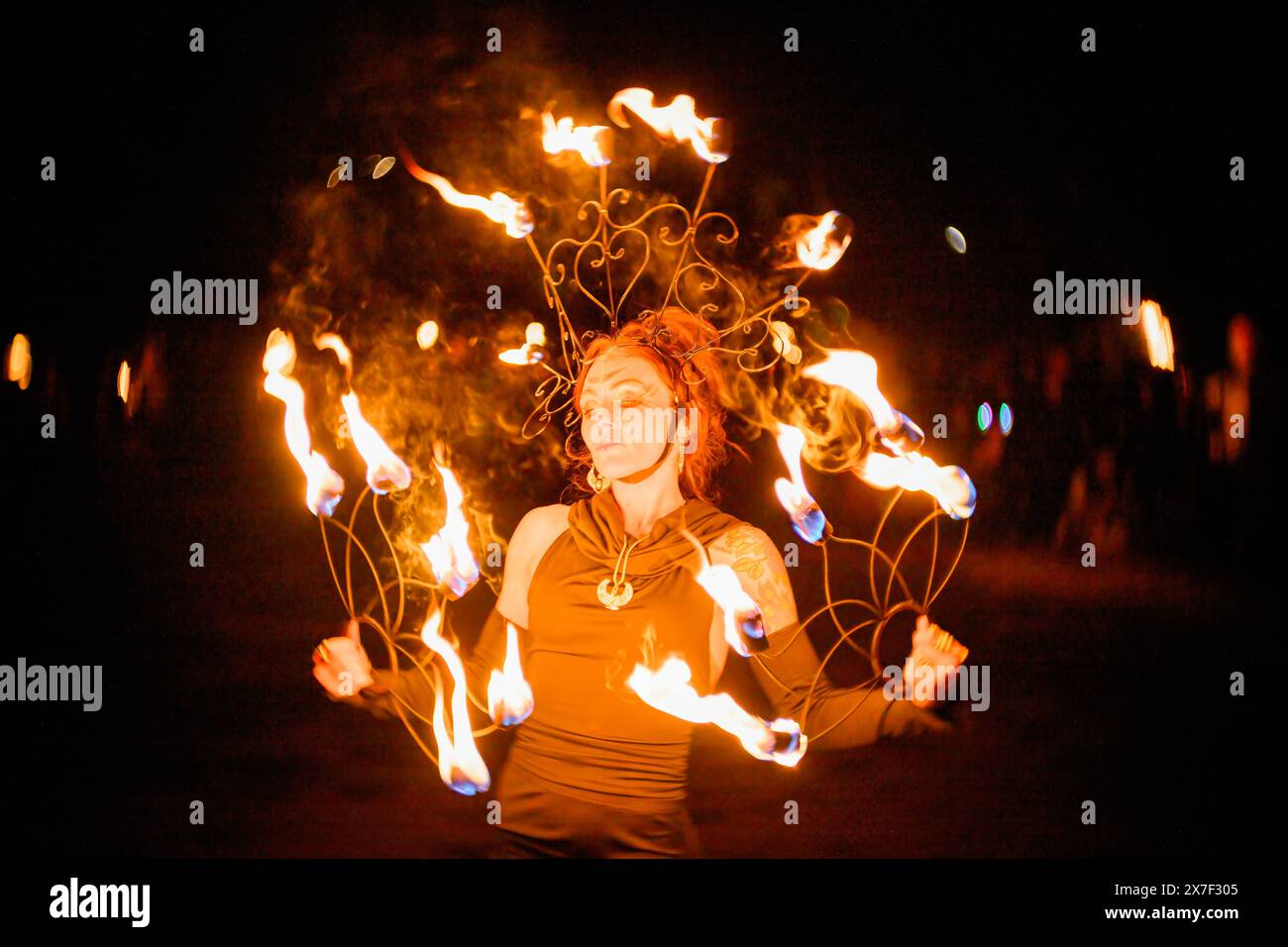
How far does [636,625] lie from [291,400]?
3.79 feet

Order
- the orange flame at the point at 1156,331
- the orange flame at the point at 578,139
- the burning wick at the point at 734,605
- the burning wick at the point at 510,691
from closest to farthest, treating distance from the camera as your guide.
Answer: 1. the burning wick at the point at 734,605
2. the burning wick at the point at 510,691
3. the orange flame at the point at 578,139
4. the orange flame at the point at 1156,331

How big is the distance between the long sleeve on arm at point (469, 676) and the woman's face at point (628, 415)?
542 mm

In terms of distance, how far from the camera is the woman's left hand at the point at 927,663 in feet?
9.37

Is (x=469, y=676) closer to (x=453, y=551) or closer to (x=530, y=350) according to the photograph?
(x=453, y=551)

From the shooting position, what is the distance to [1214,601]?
305 centimetres

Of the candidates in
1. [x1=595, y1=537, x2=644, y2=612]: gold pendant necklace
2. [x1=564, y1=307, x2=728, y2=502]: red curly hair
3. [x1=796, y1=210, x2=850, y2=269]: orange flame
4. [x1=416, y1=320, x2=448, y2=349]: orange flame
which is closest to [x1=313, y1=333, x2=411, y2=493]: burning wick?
[x1=416, y1=320, x2=448, y2=349]: orange flame

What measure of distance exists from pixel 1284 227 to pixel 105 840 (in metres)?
3.79

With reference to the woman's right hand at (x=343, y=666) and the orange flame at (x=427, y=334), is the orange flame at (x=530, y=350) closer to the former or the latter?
the orange flame at (x=427, y=334)

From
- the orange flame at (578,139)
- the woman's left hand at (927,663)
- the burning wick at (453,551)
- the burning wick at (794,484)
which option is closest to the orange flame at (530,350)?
the burning wick at (453,551)

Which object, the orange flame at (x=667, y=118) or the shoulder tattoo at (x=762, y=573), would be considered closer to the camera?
the shoulder tattoo at (x=762, y=573)

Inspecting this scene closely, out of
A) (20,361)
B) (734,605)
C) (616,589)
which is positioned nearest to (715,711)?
(734,605)

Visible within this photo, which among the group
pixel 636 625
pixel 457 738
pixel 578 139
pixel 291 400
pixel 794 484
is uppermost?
pixel 578 139

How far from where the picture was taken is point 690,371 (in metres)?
2.82

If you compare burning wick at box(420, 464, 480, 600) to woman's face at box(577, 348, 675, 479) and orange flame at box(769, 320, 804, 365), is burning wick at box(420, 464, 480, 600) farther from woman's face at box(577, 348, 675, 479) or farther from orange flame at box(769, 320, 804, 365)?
orange flame at box(769, 320, 804, 365)
